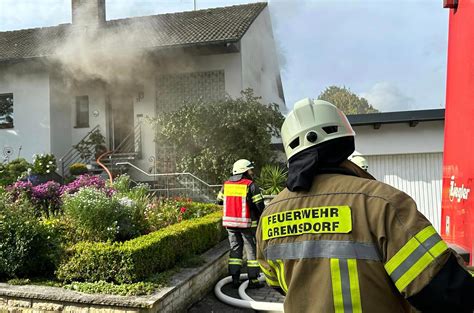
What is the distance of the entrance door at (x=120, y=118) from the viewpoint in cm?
1520

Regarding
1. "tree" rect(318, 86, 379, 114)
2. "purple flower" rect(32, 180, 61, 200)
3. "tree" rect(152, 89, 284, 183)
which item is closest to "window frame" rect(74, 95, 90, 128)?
"tree" rect(152, 89, 284, 183)

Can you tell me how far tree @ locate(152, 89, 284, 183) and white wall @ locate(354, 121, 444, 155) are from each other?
3.03 m

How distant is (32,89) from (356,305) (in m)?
16.2

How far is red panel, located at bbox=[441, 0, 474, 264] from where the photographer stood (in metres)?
2.34

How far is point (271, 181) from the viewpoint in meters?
10.2

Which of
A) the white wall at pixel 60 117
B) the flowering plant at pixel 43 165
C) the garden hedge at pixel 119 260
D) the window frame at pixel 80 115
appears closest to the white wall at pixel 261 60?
the window frame at pixel 80 115

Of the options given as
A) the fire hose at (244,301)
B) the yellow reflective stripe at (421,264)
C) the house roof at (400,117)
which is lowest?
the fire hose at (244,301)

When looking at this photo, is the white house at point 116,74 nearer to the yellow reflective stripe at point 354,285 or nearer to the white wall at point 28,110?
the white wall at point 28,110

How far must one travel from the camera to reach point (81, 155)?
14.7 m

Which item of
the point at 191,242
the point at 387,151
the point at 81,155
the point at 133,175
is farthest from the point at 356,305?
the point at 81,155

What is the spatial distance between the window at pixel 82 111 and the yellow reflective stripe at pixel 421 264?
1574 centimetres

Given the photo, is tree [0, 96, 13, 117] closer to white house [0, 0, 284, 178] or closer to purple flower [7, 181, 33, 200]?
white house [0, 0, 284, 178]

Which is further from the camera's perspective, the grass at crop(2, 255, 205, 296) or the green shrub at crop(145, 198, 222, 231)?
the green shrub at crop(145, 198, 222, 231)

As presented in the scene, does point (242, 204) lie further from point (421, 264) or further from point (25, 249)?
point (421, 264)
